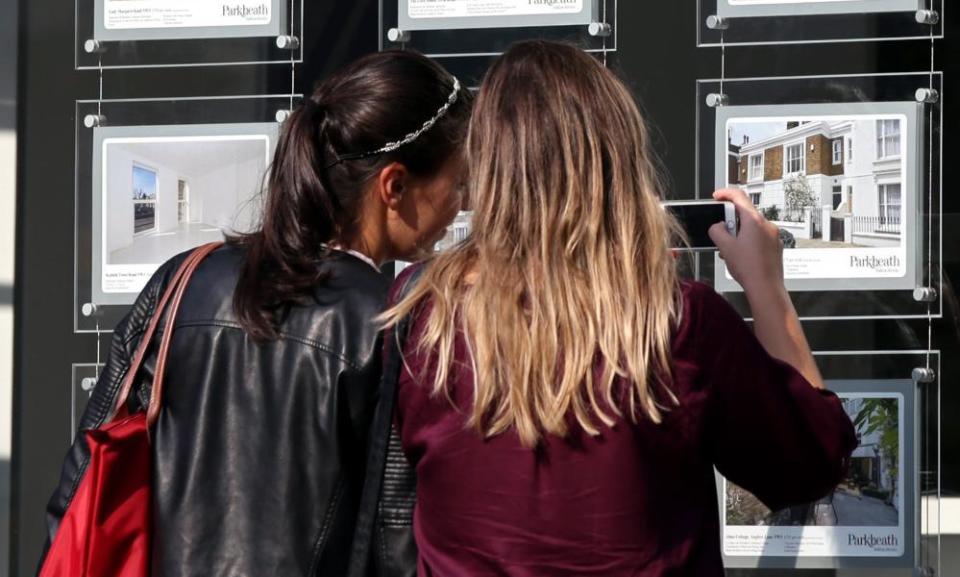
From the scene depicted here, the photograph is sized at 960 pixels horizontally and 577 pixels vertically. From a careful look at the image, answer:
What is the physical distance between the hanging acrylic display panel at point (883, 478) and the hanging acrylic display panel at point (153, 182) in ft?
4.57

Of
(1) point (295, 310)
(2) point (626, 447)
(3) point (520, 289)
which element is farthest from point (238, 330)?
(2) point (626, 447)

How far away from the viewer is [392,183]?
2.03 meters

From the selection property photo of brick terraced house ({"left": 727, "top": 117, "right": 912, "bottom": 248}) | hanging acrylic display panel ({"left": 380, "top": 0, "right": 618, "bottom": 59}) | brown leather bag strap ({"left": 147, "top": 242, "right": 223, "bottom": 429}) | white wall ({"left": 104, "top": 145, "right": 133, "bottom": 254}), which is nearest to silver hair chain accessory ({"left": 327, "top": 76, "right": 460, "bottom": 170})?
brown leather bag strap ({"left": 147, "top": 242, "right": 223, "bottom": 429})

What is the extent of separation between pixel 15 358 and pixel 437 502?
1862 millimetres

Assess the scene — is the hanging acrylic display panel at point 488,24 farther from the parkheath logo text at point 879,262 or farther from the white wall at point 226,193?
the parkheath logo text at point 879,262

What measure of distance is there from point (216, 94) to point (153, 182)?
0.26 meters

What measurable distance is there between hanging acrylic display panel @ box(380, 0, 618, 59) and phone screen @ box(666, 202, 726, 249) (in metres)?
0.68

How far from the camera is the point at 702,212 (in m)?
2.41

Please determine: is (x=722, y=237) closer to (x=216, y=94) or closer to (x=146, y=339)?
(x=146, y=339)

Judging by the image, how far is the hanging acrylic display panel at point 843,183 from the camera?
2891 mm

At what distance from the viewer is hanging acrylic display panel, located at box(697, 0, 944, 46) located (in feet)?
9.48

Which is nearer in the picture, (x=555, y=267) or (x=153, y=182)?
Answer: (x=555, y=267)

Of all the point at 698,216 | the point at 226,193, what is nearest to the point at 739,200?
the point at 698,216

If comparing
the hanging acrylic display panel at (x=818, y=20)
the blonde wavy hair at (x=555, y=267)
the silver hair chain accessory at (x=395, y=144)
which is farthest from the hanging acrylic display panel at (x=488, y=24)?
the blonde wavy hair at (x=555, y=267)
